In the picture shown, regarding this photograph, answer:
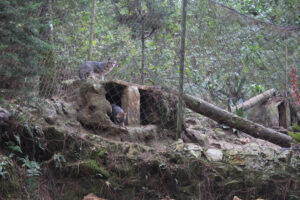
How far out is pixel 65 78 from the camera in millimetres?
6320

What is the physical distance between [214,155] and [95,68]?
292 cm

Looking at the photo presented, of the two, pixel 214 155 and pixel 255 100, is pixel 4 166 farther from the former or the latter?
pixel 255 100

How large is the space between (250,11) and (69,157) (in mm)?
7265

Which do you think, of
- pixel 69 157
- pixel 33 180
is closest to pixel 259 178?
pixel 69 157

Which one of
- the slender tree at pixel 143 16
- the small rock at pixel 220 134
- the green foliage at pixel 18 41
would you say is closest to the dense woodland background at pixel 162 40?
the slender tree at pixel 143 16

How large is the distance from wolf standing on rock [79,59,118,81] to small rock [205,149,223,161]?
2.40m

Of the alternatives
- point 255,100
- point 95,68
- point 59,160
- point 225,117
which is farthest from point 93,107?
point 255,100

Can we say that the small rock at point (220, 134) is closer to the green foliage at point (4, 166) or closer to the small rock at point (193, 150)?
the small rock at point (193, 150)

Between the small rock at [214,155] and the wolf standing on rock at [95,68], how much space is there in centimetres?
240

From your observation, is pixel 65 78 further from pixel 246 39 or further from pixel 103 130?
pixel 246 39

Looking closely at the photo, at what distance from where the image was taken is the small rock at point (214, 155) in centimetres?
520

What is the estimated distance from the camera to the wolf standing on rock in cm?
623

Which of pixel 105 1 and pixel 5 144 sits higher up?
pixel 105 1

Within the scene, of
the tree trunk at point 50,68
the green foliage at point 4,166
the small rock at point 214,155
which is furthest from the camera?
the tree trunk at point 50,68
